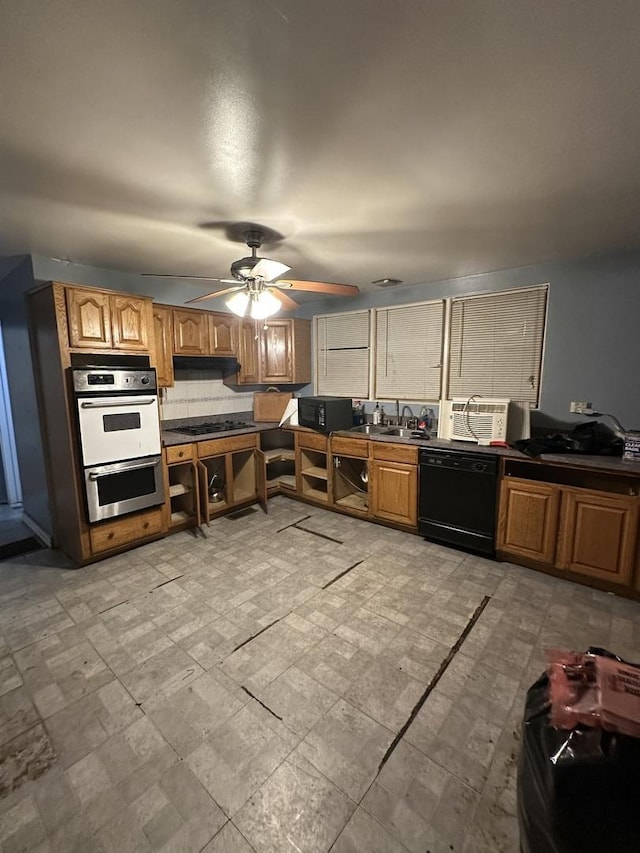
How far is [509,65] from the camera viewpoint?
3.56 ft

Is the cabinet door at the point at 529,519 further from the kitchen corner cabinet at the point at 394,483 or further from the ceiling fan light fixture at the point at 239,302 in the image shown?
the ceiling fan light fixture at the point at 239,302

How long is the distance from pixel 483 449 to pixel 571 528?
2.64ft

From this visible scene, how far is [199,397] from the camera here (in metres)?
4.25

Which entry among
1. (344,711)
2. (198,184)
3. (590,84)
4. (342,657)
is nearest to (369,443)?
(342,657)

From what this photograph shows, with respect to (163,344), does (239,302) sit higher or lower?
higher

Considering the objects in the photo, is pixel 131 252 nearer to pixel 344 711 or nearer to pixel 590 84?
pixel 590 84

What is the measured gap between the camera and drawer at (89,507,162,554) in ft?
9.68

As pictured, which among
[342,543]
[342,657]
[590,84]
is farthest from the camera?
[342,543]

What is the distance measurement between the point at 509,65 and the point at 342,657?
8.33 feet

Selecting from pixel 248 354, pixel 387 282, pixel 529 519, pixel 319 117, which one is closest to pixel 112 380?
pixel 248 354

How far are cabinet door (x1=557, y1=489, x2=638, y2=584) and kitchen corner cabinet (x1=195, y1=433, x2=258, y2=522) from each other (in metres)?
2.97

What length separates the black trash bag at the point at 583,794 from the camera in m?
0.91

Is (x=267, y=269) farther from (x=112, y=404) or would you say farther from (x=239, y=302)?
(x=112, y=404)

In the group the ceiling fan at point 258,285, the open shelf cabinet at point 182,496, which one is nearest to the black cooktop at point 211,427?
the open shelf cabinet at point 182,496
